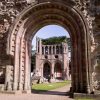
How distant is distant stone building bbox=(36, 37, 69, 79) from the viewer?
Result: 54.9m

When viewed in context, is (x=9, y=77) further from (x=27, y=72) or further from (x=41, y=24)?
(x=41, y=24)

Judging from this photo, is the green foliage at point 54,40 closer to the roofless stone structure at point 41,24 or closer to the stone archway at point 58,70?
the stone archway at point 58,70

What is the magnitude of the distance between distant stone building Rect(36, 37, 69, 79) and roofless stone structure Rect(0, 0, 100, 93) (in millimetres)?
40281

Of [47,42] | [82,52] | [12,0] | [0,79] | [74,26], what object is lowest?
[0,79]

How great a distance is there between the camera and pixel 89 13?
42.1ft

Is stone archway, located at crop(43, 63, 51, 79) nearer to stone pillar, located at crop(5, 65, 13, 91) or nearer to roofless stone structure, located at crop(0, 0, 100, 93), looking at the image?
roofless stone structure, located at crop(0, 0, 100, 93)

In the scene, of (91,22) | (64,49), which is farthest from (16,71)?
(64,49)

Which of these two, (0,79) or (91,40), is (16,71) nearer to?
(0,79)

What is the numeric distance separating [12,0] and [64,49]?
43.6 meters

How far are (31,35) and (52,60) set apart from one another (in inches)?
1633

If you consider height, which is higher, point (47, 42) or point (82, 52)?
point (47, 42)

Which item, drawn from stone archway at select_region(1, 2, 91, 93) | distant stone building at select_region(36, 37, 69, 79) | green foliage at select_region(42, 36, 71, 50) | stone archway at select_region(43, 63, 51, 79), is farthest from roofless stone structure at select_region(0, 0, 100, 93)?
green foliage at select_region(42, 36, 71, 50)

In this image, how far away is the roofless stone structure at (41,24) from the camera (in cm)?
1233

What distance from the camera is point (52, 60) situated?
56031mm
